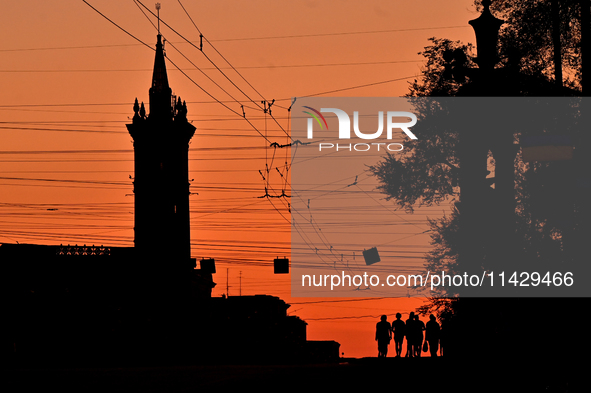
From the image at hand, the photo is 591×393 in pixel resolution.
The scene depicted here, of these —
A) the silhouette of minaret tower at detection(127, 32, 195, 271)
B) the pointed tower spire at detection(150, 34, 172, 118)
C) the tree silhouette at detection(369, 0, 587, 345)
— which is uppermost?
the pointed tower spire at detection(150, 34, 172, 118)

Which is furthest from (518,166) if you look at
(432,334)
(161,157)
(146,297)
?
→ (161,157)

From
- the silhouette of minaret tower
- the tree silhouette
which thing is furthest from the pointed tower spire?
the tree silhouette

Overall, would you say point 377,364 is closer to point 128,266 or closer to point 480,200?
point 480,200

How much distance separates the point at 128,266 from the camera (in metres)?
86.2

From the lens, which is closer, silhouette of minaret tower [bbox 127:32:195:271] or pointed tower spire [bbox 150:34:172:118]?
silhouette of minaret tower [bbox 127:32:195:271]

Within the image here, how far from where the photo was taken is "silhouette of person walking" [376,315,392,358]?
2398cm

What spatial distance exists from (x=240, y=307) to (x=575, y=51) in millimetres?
101508

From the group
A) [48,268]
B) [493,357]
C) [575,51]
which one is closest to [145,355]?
[48,268]

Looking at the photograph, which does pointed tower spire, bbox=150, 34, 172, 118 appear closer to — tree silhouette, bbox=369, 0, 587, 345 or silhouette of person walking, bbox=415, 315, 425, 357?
tree silhouette, bbox=369, 0, 587, 345

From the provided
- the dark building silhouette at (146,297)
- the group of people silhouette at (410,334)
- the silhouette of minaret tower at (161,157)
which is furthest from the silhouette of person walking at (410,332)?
the silhouette of minaret tower at (161,157)

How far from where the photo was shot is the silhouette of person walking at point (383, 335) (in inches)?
944

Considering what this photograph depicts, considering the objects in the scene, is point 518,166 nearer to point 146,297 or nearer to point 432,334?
point 432,334

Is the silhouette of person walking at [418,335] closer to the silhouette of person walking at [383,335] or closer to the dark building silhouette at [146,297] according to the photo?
the silhouette of person walking at [383,335]

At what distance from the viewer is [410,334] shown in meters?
23.8
